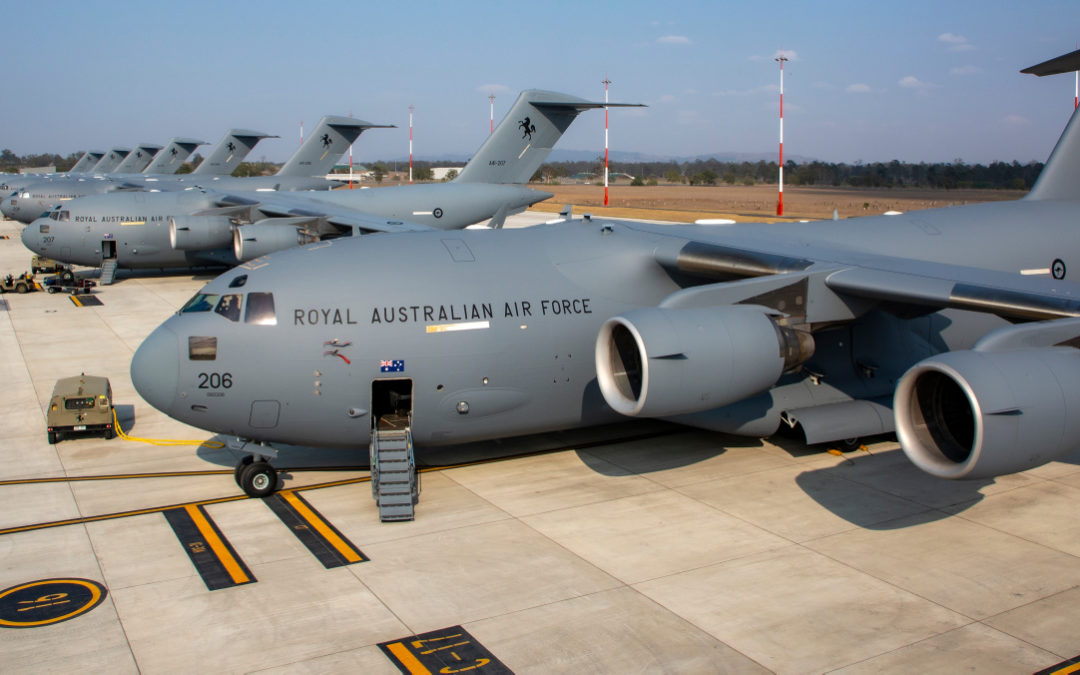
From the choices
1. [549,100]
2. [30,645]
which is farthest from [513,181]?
[30,645]

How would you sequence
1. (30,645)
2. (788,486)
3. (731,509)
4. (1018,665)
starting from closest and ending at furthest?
1. (1018,665)
2. (30,645)
3. (731,509)
4. (788,486)

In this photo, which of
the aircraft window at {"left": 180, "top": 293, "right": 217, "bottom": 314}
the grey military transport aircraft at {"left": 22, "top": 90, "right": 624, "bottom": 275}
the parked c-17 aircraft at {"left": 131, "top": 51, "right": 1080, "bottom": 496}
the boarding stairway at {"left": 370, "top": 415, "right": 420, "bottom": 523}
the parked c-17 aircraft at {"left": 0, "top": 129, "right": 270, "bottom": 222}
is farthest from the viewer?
the parked c-17 aircraft at {"left": 0, "top": 129, "right": 270, "bottom": 222}

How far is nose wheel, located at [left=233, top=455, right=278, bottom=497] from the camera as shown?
10906 mm

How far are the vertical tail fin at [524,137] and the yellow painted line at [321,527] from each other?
54.6 ft

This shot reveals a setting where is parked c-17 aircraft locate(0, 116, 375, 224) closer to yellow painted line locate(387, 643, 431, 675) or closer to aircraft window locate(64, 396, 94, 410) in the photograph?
aircraft window locate(64, 396, 94, 410)

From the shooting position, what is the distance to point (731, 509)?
1043 cm

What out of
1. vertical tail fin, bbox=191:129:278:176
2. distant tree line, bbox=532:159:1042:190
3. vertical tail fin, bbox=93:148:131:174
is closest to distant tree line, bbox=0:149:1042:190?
distant tree line, bbox=532:159:1042:190

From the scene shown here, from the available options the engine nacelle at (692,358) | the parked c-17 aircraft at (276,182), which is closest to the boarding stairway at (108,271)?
the parked c-17 aircraft at (276,182)

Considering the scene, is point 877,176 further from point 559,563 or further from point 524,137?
point 559,563

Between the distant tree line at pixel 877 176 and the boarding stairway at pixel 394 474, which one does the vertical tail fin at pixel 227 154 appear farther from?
the boarding stairway at pixel 394 474

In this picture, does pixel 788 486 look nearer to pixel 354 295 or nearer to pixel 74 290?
pixel 354 295

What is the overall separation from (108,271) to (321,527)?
76.6 ft

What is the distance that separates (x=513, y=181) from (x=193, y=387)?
19598 millimetres

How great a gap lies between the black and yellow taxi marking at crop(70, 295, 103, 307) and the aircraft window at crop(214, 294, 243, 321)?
1730 centimetres
